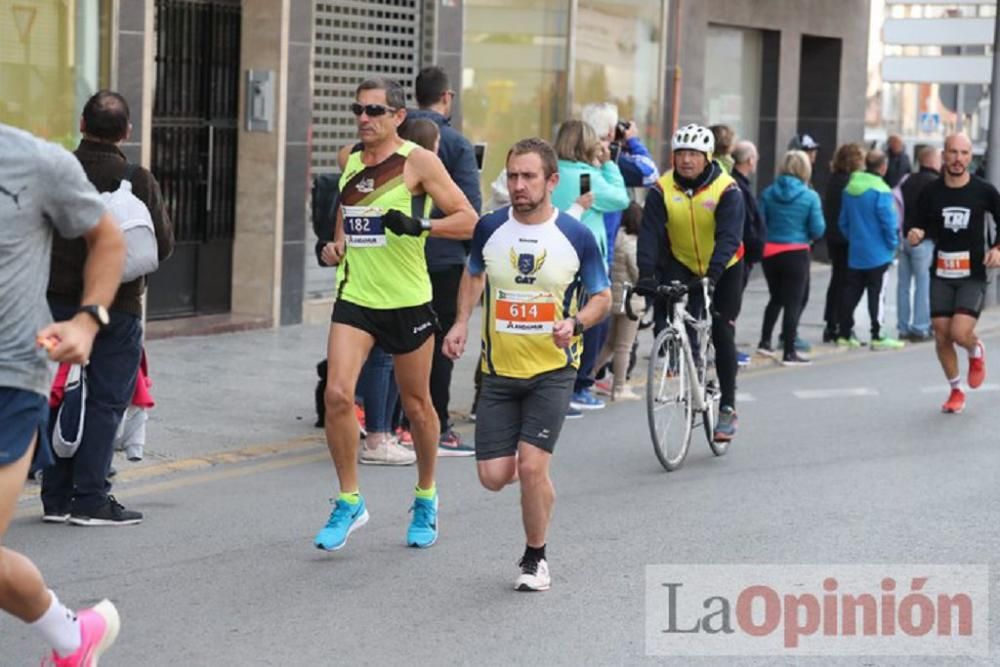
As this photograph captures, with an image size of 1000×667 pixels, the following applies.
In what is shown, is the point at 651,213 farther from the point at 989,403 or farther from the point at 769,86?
the point at 769,86

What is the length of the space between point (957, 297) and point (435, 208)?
159 inches

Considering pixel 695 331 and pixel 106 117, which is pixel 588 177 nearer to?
pixel 695 331

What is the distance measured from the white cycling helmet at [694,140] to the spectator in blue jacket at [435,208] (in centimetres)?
109

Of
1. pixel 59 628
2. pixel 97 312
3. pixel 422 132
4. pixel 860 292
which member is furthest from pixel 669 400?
pixel 860 292

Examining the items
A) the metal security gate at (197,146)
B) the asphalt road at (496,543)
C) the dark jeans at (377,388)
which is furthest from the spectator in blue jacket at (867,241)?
the dark jeans at (377,388)

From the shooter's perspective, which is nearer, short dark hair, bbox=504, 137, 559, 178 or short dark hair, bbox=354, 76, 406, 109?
short dark hair, bbox=504, 137, 559, 178

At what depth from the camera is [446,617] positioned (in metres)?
6.70

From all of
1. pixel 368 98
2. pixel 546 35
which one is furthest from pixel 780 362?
pixel 368 98

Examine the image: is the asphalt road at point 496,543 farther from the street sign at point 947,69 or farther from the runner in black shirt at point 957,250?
the street sign at point 947,69

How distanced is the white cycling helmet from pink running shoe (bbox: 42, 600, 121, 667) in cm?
520

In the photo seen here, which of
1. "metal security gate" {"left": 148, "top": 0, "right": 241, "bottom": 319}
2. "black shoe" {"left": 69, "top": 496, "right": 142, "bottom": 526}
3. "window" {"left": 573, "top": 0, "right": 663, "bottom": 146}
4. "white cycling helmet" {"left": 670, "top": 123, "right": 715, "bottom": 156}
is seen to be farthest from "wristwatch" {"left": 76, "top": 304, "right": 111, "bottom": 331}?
"window" {"left": 573, "top": 0, "right": 663, "bottom": 146}

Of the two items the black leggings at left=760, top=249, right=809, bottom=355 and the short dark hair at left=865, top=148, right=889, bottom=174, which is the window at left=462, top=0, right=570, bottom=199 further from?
the black leggings at left=760, top=249, right=809, bottom=355

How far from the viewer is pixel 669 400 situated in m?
10.1

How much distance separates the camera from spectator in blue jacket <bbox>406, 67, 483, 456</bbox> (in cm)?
1004
